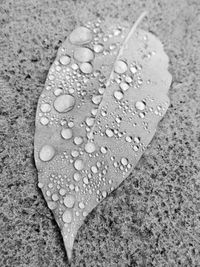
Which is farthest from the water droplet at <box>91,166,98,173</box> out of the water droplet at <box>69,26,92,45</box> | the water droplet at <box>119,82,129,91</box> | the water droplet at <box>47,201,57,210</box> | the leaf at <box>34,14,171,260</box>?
the water droplet at <box>69,26,92,45</box>

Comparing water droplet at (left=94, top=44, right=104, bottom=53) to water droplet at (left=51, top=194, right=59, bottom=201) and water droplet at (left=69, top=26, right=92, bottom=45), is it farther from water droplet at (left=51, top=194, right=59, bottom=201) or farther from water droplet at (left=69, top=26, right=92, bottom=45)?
water droplet at (left=51, top=194, right=59, bottom=201)

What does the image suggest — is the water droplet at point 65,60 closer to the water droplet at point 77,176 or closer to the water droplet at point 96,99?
the water droplet at point 96,99

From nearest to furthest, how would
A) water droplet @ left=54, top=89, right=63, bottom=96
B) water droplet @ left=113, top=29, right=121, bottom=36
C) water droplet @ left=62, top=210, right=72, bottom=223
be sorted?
1. water droplet @ left=62, top=210, right=72, bottom=223
2. water droplet @ left=54, top=89, right=63, bottom=96
3. water droplet @ left=113, top=29, right=121, bottom=36

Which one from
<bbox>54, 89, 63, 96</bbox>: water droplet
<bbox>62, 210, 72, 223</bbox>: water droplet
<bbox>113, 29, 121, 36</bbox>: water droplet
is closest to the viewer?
<bbox>62, 210, 72, 223</bbox>: water droplet

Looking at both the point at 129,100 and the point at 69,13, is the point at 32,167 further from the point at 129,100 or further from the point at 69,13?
the point at 69,13

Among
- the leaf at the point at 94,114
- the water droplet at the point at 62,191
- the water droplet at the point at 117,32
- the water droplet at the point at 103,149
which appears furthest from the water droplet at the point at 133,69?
the water droplet at the point at 62,191

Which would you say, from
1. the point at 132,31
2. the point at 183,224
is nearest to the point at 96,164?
the point at 183,224
